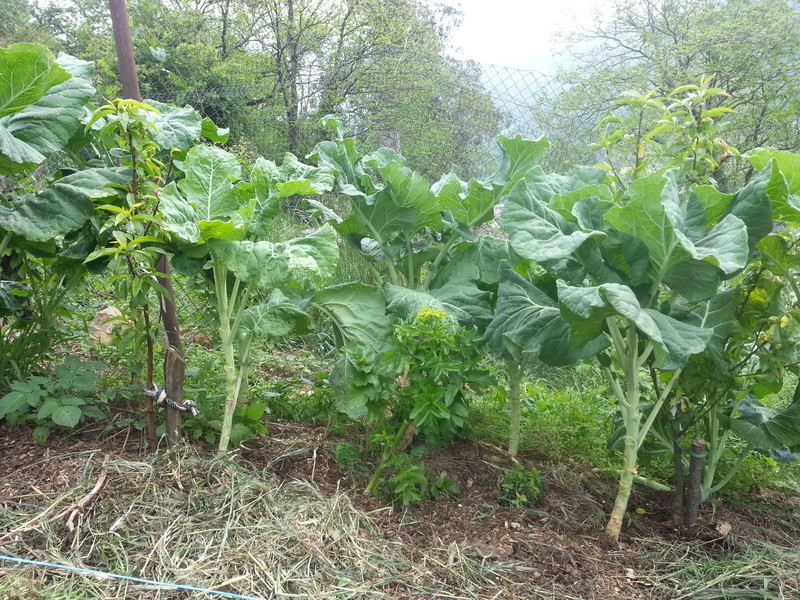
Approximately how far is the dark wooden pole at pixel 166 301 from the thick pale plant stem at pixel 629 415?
1607 millimetres

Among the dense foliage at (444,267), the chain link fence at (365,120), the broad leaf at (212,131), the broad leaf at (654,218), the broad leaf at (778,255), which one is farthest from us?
the chain link fence at (365,120)

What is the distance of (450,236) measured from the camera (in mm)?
2705

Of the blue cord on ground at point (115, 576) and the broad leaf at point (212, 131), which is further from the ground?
the broad leaf at point (212, 131)

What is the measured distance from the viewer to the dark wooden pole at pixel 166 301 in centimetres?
231

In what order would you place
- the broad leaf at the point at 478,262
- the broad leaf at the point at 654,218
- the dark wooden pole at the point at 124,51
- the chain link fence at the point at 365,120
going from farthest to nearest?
the chain link fence at the point at 365,120 < the broad leaf at the point at 478,262 < the dark wooden pole at the point at 124,51 < the broad leaf at the point at 654,218

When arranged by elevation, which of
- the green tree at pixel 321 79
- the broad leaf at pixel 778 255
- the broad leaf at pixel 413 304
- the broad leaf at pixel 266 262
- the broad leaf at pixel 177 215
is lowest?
the broad leaf at pixel 413 304

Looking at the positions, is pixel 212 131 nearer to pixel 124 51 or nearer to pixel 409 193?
pixel 124 51

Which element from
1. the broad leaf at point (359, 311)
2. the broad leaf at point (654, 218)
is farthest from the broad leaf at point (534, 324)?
the broad leaf at point (359, 311)

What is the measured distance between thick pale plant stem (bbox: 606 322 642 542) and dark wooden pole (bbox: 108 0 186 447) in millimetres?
1607

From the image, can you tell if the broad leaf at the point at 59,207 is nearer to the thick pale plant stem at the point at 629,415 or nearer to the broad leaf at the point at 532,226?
the broad leaf at the point at 532,226

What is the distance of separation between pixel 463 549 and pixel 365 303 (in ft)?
3.26

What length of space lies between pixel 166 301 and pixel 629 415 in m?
1.76

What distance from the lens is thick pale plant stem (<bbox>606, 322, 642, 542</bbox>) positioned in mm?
2064

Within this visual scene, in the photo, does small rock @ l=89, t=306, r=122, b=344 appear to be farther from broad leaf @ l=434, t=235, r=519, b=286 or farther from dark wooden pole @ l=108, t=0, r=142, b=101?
broad leaf @ l=434, t=235, r=519, b=286
